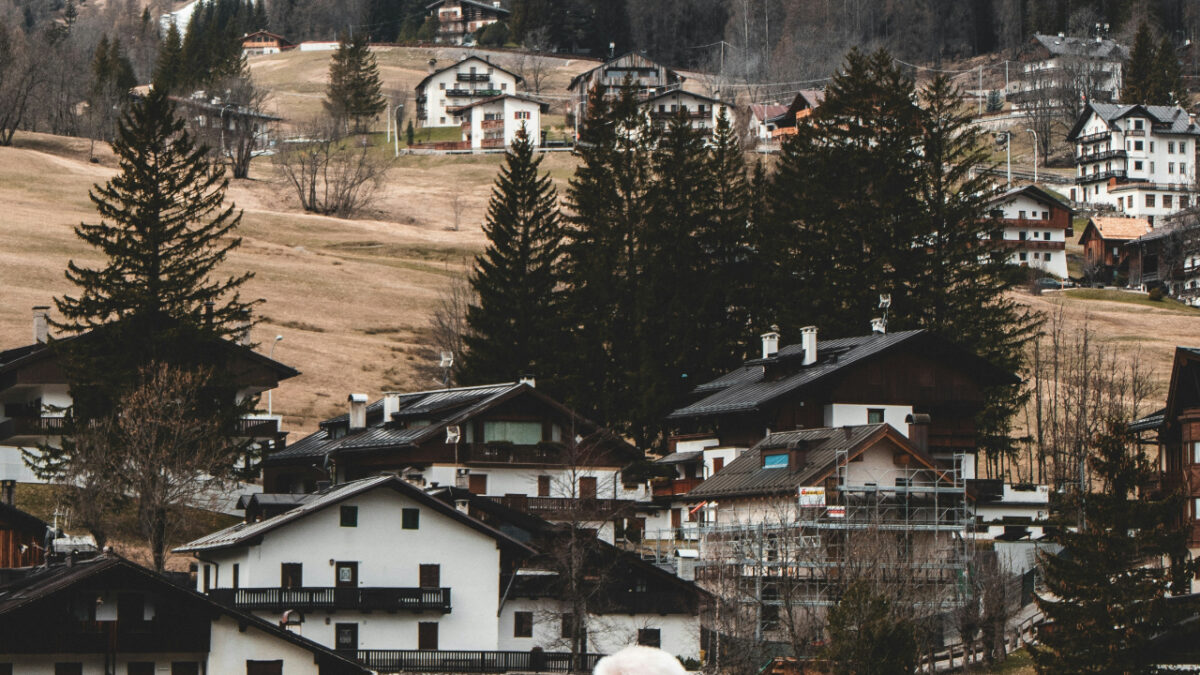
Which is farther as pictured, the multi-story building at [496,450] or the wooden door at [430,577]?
the multi-story building at [496,450]

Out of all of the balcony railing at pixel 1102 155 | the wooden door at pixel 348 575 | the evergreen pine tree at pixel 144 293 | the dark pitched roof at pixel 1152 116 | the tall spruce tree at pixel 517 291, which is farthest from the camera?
the dark pitched roof at pixel 1152 116

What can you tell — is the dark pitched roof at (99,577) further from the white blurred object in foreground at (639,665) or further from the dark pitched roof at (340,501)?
the white blurred object in foreground at (639,665)

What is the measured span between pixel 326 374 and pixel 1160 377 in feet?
158

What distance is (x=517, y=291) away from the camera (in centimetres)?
8288

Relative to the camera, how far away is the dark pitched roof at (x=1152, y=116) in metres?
170

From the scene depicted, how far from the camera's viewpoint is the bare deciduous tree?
153 meters

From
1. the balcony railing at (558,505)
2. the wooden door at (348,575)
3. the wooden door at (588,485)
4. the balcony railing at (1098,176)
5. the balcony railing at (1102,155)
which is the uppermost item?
the balcony railing at (1102,155)

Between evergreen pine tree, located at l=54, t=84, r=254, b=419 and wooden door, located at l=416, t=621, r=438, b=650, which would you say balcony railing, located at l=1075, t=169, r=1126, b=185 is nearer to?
evergreen pine tree, located at l=54, t=84, r=254, b=419

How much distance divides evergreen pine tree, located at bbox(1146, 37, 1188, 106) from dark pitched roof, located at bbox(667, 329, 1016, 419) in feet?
419

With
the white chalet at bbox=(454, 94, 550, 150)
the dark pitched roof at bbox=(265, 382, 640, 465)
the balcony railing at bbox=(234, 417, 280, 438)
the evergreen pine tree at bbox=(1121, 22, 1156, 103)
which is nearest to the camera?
the dark pitched roof at bbox=(265, 382, 640, 465)

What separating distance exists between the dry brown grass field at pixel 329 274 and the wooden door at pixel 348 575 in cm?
2949

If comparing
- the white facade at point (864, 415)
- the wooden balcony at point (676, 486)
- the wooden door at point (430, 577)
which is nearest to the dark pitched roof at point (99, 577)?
the wooden door at point (430, 577)

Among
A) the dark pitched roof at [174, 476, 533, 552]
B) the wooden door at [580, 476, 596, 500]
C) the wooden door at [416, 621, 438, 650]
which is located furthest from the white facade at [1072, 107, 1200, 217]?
the wooden door at [416, 621, 438, 650]

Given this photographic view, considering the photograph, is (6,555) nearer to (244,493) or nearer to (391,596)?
(391,596)
